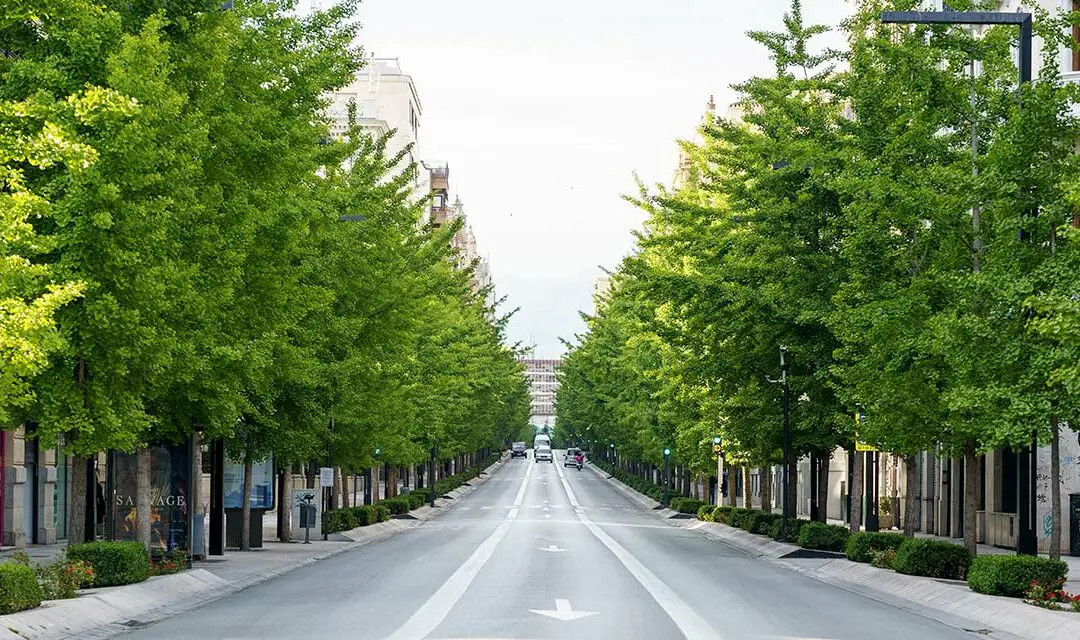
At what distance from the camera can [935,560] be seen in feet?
108

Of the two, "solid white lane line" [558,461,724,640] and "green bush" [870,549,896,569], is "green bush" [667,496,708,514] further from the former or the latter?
"green bush" [870,549,896,569]

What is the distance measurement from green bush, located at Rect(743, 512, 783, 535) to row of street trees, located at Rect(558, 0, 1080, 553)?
8.03 feet

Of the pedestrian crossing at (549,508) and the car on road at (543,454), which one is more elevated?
the pedestrian crossing at (549,508)

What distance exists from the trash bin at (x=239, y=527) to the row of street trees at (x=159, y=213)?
13.8 ft

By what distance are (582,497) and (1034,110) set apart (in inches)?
2897

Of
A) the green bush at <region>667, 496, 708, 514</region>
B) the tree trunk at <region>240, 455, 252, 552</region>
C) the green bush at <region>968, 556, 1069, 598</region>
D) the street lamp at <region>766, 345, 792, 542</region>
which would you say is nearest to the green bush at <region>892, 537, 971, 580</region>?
the green bush at <region>968, 556, 1069, 598</region>

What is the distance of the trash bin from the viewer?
44375mm

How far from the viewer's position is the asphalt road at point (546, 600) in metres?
21.1

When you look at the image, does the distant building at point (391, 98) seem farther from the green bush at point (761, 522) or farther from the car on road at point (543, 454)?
the green bush at point (761, 522)

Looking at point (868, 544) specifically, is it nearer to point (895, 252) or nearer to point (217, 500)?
point (895, 252)

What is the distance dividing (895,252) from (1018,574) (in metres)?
9.06

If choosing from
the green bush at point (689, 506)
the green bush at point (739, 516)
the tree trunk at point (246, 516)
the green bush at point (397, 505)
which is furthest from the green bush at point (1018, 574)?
the green bush at point (689, 506)

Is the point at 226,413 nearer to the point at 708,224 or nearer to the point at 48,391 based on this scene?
the point at 48,391

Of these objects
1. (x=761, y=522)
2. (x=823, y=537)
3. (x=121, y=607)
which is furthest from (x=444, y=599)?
(x=761, y=522)
